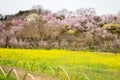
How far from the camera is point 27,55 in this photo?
1733 centimetres

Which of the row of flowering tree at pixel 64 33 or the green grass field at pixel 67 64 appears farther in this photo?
the row of flowering tree at pixel 64 33

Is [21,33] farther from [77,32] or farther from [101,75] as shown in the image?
[101,75]

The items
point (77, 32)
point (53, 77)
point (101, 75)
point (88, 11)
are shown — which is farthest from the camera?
point (88, 11)

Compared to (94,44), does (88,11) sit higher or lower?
higher

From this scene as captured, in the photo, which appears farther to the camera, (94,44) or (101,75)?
(94,44)

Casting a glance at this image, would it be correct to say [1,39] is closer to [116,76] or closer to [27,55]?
[27,55]

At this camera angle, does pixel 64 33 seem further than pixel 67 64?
Yes

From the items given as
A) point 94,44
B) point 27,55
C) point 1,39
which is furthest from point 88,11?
point 27,55

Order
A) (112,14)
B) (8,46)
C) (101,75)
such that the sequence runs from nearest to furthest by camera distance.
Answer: (101,75)
(8,46)
(112,14)

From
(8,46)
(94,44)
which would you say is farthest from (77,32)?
(8,46)

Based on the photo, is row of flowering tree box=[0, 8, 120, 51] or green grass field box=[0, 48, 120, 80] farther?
row of flowering tree box=[0, 8, 120, 51]

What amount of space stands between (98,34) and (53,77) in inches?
750

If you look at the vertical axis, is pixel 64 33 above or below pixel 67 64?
above

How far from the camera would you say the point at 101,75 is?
39.4 ft
